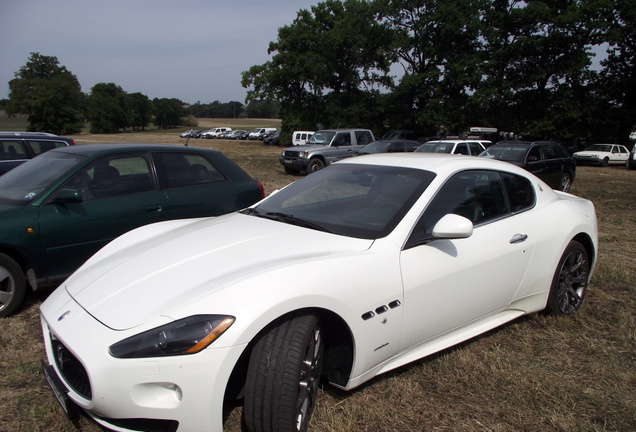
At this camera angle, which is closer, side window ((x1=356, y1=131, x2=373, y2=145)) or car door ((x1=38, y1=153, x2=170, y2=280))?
car door ((x1=38, y1=153, x2=170, y2=280))

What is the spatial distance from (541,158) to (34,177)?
38.5 feet

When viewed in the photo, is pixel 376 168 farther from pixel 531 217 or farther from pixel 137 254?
pixel 137 254

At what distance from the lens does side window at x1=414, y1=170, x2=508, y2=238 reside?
2.95 meters

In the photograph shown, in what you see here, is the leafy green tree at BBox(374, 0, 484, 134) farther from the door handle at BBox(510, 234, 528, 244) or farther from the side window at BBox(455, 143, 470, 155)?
the door handle at BBox(510, 234, 528, 244)

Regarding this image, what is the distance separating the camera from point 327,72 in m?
42.8

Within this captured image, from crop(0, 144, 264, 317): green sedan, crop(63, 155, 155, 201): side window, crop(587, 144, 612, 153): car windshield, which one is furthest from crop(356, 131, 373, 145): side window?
crop(587, 144, 612, 153): car windshield

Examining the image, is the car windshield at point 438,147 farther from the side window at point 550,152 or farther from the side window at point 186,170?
the side window at point 186,170

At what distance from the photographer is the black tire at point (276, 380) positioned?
2084mm

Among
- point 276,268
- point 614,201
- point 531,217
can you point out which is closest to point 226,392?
Answer: point 276,268

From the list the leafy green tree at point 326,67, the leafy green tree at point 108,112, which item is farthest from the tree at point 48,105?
the leafy green tree at point 326,67

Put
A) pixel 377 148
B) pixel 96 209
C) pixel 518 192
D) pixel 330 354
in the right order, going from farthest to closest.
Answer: pixel 377 148 → pixel 96 209 → pixel 518 192 → pixel 330 354

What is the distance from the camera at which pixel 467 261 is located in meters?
2.93

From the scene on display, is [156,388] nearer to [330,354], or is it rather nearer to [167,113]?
[330,354]

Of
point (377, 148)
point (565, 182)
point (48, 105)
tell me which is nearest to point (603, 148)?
point (565, 182)
